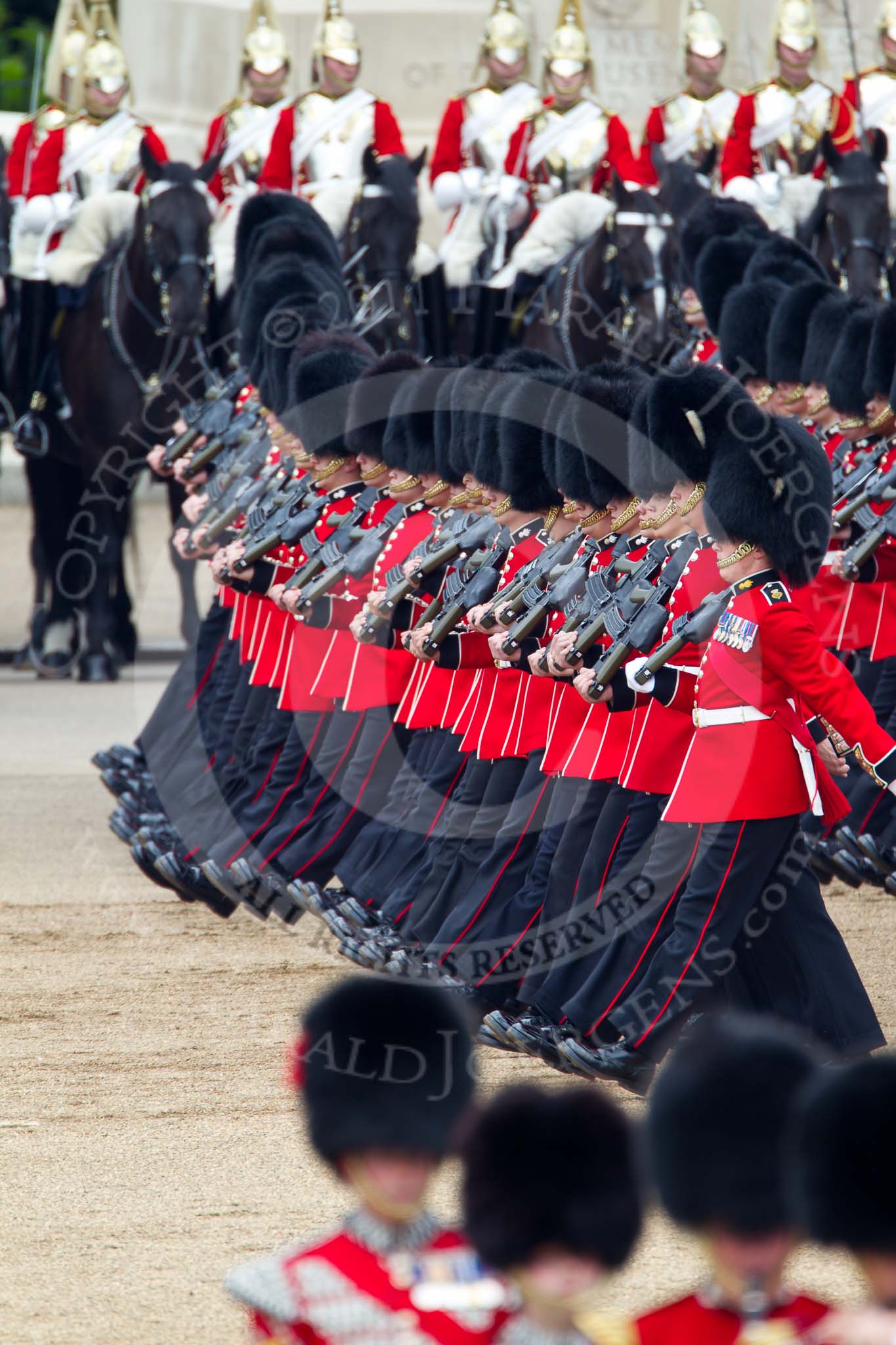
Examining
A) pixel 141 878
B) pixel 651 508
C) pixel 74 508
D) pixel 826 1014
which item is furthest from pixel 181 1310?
pixel 74 508

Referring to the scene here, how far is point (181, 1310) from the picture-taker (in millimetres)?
3482

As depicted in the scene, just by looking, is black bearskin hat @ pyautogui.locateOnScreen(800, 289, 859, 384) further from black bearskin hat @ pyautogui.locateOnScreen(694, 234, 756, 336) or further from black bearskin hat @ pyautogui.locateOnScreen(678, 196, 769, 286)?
black bearskin hat @ pyautogui.locateOnScreen(678, 196, 769, 286)

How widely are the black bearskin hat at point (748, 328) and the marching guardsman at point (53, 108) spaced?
5012 mm

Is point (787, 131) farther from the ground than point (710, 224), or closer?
farther from the ground

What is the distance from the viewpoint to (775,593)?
4.35 meters

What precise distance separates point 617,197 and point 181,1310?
7744 millimetres

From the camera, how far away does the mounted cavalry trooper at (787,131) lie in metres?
11.1

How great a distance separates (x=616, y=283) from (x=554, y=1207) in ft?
29.1

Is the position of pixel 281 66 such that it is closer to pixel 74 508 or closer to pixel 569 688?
pixel 74 508

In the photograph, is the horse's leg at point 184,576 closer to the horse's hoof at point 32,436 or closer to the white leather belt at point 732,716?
the horse's hoof at point 32,436

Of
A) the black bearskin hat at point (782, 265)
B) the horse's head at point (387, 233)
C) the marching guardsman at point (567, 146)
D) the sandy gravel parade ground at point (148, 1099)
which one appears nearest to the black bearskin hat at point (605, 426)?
the sandy gravel parade ground at point (148, 1099)

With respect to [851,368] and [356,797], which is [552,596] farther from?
[851,368]

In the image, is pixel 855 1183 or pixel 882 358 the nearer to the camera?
pixel 855 1183

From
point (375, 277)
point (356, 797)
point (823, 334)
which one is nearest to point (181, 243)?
point (375, 277)
